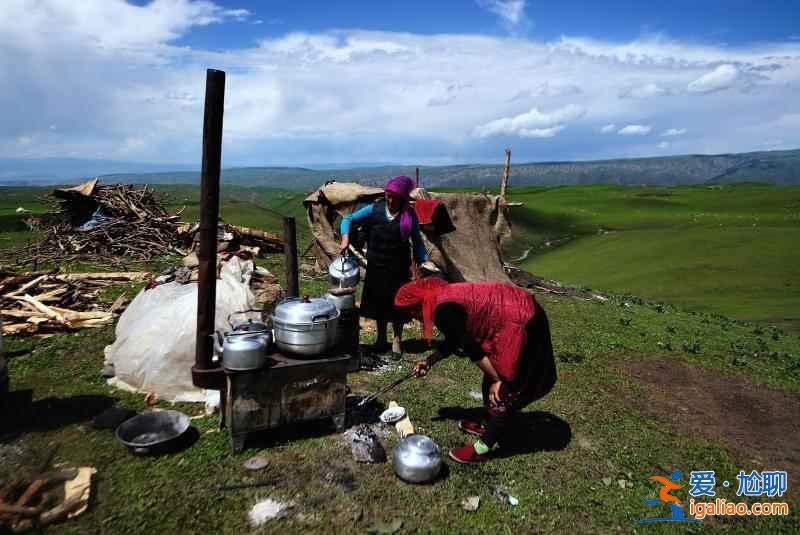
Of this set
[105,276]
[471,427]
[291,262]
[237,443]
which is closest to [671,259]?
[471,427]

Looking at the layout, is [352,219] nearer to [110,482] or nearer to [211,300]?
[211,300]

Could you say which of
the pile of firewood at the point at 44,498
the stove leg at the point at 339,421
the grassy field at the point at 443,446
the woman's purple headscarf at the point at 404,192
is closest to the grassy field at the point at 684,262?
the grassy field at the point at 443,446

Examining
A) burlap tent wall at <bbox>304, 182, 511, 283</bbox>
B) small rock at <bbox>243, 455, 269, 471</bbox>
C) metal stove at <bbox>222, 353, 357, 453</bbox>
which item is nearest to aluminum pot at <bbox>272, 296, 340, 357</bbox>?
metal stove at <bbox>222, 353, 357, 453</bbox>

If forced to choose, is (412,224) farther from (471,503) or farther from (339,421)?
(471,503)

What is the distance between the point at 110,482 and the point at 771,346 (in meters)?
13.2

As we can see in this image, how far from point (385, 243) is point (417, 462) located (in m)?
3.51

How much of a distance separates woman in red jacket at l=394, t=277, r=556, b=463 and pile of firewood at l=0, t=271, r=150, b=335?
7.19 metres

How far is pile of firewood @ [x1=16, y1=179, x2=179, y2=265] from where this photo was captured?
15734mm

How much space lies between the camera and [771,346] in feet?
36.7

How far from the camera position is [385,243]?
7.25 m

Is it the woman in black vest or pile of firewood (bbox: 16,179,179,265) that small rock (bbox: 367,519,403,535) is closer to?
the woman in black vest

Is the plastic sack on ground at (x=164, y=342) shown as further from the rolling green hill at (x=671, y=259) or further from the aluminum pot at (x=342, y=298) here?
the rolling green hill at (x=671, y=259)

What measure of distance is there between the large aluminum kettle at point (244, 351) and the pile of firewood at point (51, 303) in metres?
5.79

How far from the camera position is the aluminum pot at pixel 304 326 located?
15.6 ft
